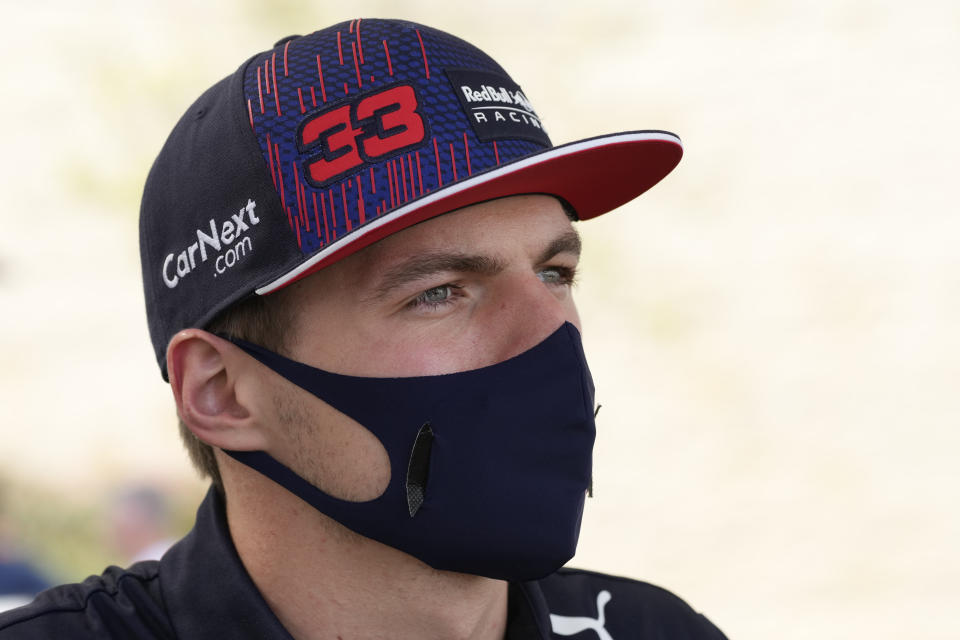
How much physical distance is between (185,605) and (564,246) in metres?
0.83

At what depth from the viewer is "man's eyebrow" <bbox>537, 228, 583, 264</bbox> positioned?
5.72 feet

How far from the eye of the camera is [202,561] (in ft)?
5.85

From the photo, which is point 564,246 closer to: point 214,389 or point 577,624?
point 214,389

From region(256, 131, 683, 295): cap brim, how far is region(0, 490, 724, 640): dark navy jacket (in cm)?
48

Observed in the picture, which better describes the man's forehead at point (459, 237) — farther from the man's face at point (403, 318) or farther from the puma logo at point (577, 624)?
the puma logo at point (577, 624)

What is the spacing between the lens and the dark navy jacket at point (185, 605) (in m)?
1.70

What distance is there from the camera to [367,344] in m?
1.65

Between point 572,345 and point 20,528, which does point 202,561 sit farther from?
point 20,528

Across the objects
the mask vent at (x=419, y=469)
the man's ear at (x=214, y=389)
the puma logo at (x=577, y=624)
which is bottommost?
the puma logo at (x=577, y=624)

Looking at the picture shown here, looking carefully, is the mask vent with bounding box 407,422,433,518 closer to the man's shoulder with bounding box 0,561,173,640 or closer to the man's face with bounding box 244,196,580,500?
the man's face with bounding box 244,196,580,500

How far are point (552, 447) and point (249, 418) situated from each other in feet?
1.58

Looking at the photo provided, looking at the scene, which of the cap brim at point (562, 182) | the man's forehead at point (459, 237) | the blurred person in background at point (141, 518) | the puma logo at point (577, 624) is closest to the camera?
the cap brim at point (562, 182)

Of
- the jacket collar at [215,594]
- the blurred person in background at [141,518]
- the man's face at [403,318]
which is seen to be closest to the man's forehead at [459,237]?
the man's face at [403,318]

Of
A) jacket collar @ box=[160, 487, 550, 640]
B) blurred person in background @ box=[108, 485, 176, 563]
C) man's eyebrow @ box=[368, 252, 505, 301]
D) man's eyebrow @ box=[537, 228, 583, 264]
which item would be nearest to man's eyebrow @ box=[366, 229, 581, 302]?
man's eyebrow @ box=[368, 252, 505, 301]
